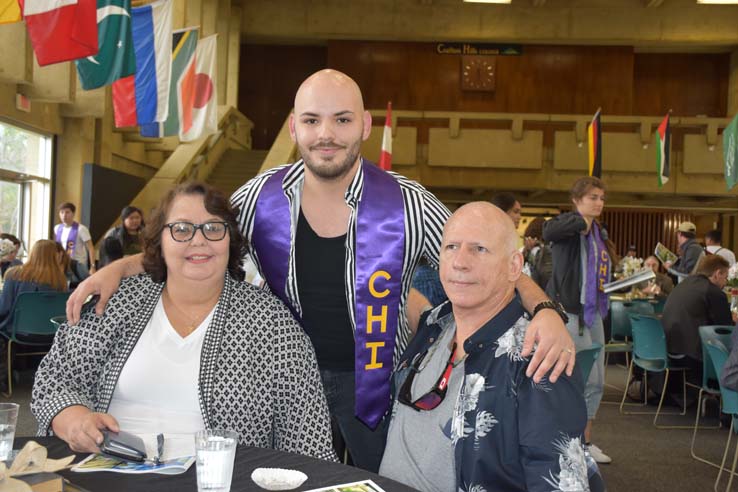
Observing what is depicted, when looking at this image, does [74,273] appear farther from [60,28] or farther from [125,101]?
[60,28]

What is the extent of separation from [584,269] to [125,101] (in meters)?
5.71

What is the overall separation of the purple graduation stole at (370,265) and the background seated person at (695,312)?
377 centimetres

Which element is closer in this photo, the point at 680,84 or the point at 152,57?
the point at 152,57

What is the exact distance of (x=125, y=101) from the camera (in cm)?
796

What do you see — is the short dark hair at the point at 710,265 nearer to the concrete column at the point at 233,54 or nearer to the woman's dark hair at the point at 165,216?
the woman's dark hair at the point at 165,216

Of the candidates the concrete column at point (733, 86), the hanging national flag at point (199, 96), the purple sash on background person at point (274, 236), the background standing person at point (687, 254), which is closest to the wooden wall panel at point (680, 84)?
the concrete column at point (733, 86)

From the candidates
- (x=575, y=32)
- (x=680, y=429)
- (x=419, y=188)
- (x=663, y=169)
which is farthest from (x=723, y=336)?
(x=575, y=32)

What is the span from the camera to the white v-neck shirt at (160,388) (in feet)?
Result: 5.78

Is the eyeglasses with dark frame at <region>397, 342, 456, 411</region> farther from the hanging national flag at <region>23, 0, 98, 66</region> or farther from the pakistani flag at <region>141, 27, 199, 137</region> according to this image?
the pakistani flag at <region>141, 27, 199, 137</region>

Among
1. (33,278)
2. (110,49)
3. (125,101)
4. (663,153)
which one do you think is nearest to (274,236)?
(33,278)

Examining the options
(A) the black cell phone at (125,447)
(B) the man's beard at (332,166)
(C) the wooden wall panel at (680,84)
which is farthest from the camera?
(C) the wooden wall panel at (680,84)

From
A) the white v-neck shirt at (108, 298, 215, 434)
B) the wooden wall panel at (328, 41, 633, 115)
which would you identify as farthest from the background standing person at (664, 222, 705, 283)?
the wooden wall panel at (328, 41, 633, 115)

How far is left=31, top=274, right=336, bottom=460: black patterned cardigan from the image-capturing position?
1763 mm

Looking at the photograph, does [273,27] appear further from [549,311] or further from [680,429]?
[549,311]
